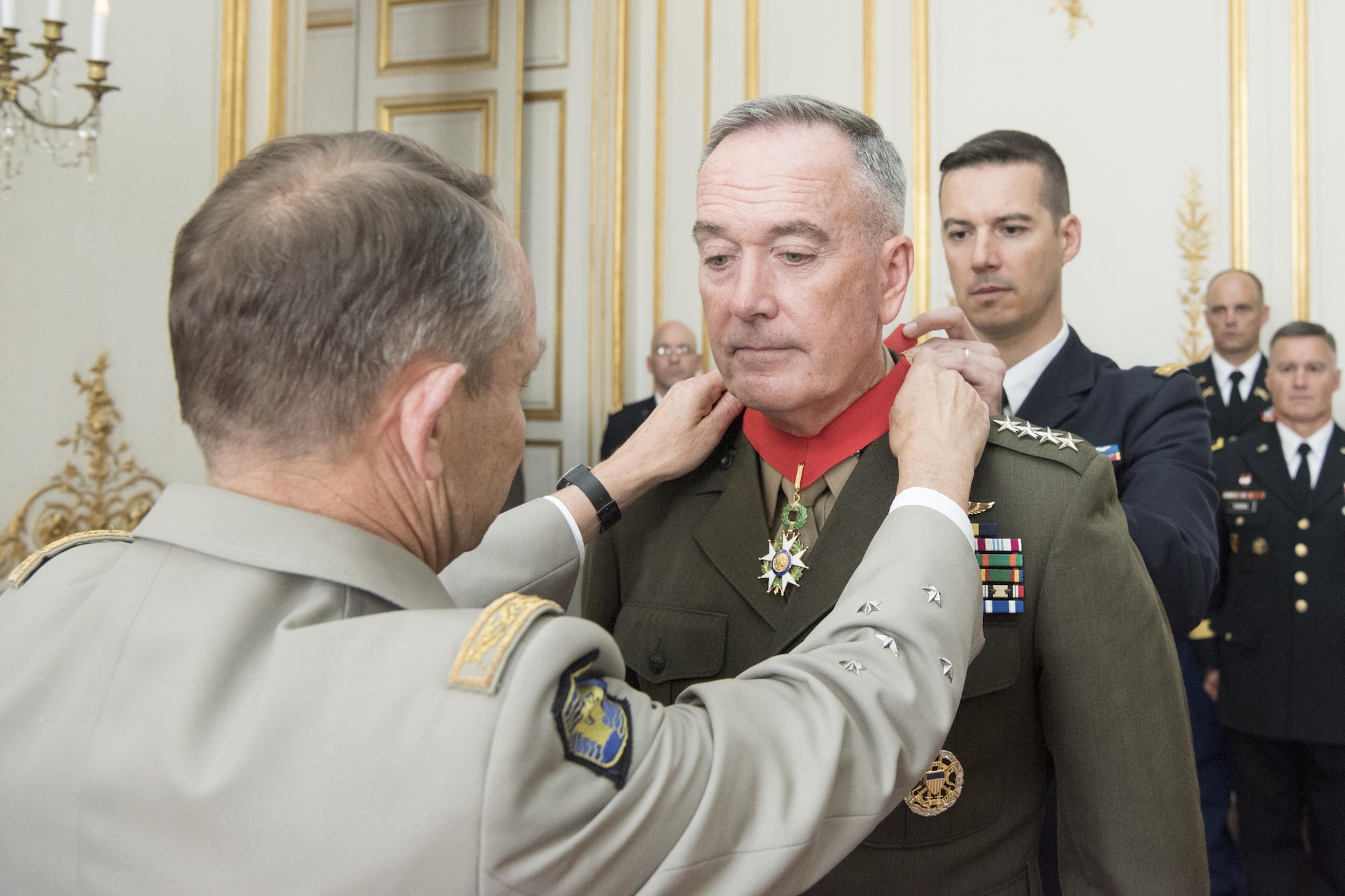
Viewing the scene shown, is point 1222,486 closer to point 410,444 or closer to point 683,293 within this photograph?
point 683,293

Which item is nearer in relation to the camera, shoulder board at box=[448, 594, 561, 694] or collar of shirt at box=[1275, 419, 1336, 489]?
shoulder board at box=[448, 594, 561, 694]

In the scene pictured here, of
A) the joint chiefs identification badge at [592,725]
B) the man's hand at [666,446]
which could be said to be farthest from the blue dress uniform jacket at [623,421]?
the joint chiefs identification badge at [592,725]

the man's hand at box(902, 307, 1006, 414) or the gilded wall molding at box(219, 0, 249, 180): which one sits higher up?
the gilded wall molding at box(219, 0, 249, 180)

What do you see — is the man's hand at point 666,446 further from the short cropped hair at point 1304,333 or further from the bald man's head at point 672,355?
the bald man's head at point 672,355

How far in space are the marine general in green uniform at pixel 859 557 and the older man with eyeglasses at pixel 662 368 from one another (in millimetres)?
3319

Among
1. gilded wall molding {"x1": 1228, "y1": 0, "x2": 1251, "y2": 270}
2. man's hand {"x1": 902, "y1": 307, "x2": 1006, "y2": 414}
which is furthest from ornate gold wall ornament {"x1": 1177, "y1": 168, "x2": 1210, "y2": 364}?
man's hand {"x1": 902, "y1": 307, "x2": 1006, "y2": 414}

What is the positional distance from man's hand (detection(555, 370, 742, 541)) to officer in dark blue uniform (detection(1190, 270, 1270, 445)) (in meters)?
3.09

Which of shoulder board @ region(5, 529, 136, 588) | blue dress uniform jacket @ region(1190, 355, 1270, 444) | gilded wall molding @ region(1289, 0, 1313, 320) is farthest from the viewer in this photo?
gilded wall molding @ region(1289, 0, 1313, 320)

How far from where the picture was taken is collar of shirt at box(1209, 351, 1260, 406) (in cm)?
429

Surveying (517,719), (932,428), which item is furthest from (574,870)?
(932,428)

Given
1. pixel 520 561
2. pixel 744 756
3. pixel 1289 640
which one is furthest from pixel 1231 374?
pixel 744 756

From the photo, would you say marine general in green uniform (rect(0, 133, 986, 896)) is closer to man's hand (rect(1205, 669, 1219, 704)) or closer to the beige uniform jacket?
the beige uniform jacket

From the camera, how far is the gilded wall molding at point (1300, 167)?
459cm

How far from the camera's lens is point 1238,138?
15.3 feet
